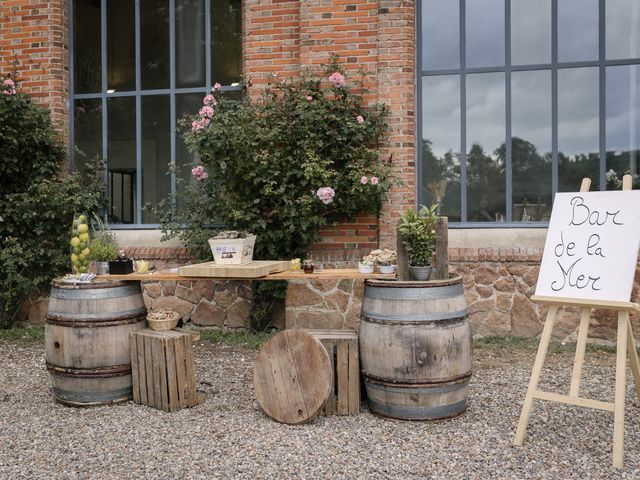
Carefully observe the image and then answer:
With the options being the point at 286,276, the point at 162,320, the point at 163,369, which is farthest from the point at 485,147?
the point at 163,369

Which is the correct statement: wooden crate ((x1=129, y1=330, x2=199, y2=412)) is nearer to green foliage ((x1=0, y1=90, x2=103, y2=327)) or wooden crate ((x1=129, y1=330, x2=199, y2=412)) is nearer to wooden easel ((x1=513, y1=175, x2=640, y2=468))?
wooden easel ((x1=513, y1=175, x2=640, y2=468))

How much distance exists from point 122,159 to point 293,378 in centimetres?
484

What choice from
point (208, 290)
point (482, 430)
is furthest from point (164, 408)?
point (208, 290)

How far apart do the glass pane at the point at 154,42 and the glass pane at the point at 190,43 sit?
22 centimetres

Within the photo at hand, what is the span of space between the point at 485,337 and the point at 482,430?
286 centimetres

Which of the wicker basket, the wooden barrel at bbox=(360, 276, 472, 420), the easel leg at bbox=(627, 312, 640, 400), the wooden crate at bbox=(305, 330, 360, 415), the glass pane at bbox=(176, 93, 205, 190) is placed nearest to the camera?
the easel leg at bbox=(627, 312, 640, 400)

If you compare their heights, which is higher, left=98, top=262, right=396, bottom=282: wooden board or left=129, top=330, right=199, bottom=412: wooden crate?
left=98, top=262, right=396, bottom=282: wooden board

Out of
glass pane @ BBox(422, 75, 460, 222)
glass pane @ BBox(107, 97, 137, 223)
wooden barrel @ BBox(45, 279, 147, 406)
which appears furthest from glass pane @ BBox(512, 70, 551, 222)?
glass pane @ BBox(107, 97, 137, 223)

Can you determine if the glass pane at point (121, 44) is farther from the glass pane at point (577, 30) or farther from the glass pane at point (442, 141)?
the glass pane at point (577, 30)

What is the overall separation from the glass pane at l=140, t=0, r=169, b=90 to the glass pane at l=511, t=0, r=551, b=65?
13.5 ft

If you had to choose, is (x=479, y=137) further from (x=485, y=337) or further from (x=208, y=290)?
(x=208, y=290)

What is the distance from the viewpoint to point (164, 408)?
4.73 meters

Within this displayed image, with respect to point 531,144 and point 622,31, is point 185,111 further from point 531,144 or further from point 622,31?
point 622,31

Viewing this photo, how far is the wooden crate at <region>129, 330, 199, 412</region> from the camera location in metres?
4.69
